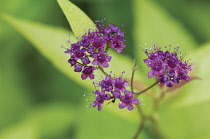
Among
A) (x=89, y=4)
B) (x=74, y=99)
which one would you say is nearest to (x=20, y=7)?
(x=89, y=4)

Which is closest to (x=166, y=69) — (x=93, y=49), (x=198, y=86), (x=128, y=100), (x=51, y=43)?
(x=128, y=100)

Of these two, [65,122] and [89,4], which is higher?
[89,4]

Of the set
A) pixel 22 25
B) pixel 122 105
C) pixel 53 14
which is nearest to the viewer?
pixel 122 105

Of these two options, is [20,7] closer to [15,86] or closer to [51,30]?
[15,86]

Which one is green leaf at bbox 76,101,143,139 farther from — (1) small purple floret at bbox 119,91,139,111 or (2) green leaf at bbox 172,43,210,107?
(1) small purple floret at bbox 119,91,139,111

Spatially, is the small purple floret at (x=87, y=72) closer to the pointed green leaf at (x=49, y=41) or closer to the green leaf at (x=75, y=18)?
→ the green leaf at (x=75, y=18)

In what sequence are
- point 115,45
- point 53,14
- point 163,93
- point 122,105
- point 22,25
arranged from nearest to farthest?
point 122,105 → point 115,45 → point 163,93 → point 22,25 → point 53,14
